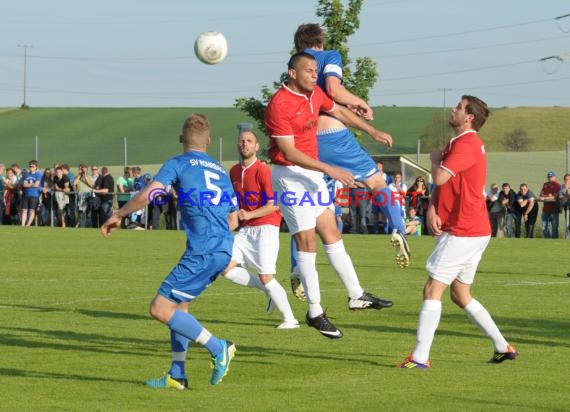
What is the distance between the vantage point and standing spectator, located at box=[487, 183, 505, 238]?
3278cm

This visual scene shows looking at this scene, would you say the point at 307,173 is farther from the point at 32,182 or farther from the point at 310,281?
the point at 32,182

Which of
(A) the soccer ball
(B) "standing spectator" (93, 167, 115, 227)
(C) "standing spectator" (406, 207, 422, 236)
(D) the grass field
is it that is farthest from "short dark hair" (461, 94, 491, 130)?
(B) "standing spectator" (93, 167, 115, 227)

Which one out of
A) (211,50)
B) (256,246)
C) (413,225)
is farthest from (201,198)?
(413,225)

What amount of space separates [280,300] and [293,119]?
8.05 feet

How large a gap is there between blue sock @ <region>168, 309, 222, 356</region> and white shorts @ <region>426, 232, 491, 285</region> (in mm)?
1897

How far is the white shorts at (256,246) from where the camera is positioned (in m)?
13.4

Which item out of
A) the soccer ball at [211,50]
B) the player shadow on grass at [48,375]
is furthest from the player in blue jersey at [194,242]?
the soccer ball at [211,50]

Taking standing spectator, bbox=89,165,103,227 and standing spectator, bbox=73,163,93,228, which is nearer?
standing spectator, bbox=89,165,103,227

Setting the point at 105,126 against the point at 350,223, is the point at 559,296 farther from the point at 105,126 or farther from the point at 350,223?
the point at 105,126

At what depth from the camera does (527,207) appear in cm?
3288

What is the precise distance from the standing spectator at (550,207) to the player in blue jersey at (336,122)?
2021cm

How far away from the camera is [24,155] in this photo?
60750 millimetres

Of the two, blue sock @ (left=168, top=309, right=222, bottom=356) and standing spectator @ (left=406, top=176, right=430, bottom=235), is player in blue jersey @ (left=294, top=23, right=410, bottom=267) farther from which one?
standing spectator @ (left=406, top=176, right=430, bottom=235)

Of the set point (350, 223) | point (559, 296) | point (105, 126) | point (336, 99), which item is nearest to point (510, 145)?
point (105, 126)
